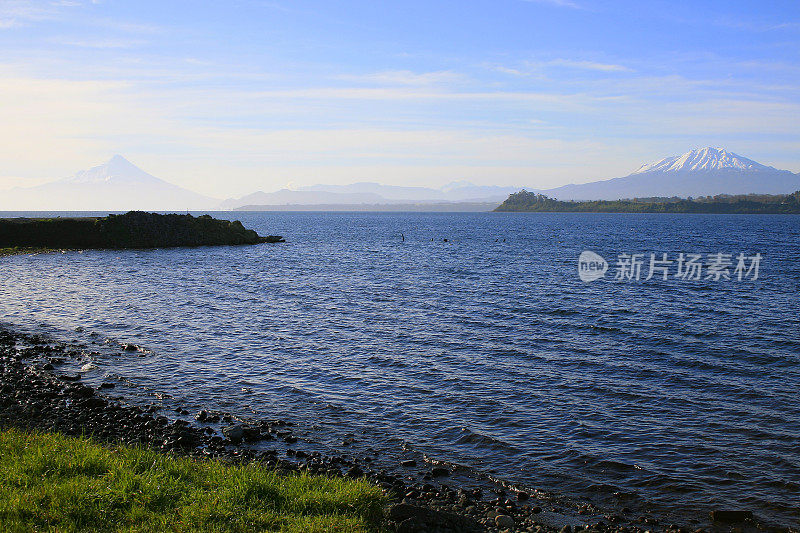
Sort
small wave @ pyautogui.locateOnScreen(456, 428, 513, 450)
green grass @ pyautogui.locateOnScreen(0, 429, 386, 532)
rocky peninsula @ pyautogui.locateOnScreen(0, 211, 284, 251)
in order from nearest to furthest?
green grass @ pyautogui.locateOnScreen(0, 429, 386, 532) → small wave @ pyautogui.locateOnScreen(456, 428, 513, 450) → rocky peninsula @ pyautogui.locateOnScreen(0, 211, 284, 251)

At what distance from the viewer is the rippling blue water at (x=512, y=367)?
16453mm

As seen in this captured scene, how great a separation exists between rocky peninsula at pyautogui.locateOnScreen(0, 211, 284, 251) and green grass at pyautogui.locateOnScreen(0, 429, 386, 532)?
87.2 meters

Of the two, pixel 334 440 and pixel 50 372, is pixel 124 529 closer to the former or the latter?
pixel 334 440

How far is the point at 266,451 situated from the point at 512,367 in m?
12.9

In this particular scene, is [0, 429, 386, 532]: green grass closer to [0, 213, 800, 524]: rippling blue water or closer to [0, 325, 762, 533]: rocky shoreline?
[0, 325, 762, 533]: rocky shoreline

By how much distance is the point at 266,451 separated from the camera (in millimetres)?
16328

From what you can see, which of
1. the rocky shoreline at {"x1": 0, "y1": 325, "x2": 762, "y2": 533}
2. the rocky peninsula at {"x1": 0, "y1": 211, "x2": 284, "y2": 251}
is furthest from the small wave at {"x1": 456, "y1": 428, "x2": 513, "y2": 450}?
the rocky peninsula at {"x1": 0, "y1": 211, "x2": 284, "y2": 251}

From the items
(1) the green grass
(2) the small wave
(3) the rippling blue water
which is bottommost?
(2) the small wave

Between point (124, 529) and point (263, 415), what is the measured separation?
33.8 feet

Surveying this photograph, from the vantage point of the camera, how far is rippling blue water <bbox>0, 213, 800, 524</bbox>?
648 inches

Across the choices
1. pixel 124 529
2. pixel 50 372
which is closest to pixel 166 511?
pixel 124 529

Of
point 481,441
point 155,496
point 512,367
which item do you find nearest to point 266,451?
point 155,496

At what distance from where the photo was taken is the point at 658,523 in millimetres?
13234

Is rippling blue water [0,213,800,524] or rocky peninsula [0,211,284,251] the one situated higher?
rocky peninsula [0,211,284,251]
